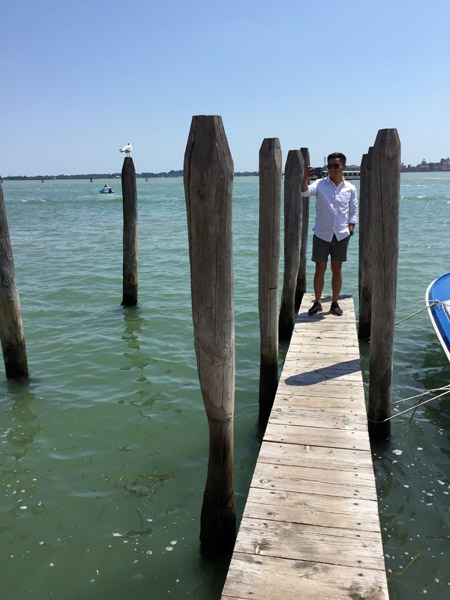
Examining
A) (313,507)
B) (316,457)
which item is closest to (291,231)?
(316,457)

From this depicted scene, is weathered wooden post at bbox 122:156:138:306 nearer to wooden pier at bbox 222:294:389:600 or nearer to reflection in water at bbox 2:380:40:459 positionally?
reflection in water at bbox 2:380:40:459

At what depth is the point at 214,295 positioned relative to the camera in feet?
9.35

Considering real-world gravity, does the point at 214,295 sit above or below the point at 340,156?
below

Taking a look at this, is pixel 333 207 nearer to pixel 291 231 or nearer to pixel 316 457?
pixel 291 231

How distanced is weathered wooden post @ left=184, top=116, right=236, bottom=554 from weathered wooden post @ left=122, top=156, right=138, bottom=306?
6148mm

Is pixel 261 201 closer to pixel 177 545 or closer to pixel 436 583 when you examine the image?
pixel 177 545

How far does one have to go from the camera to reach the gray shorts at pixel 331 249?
612 centimetres

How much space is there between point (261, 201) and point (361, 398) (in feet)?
7.00

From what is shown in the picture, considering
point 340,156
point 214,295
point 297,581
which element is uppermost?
point 340,156

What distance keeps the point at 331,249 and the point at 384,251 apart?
193cm

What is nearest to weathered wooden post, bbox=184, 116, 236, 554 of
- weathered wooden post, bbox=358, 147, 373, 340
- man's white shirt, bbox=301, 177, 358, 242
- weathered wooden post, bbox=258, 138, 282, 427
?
weathered wooden post, bbox=258, 138, 282, 427

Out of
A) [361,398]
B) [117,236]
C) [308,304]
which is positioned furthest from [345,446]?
[117,236]

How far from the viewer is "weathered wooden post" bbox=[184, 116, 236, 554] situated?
263 cm

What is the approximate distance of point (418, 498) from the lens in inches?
155
